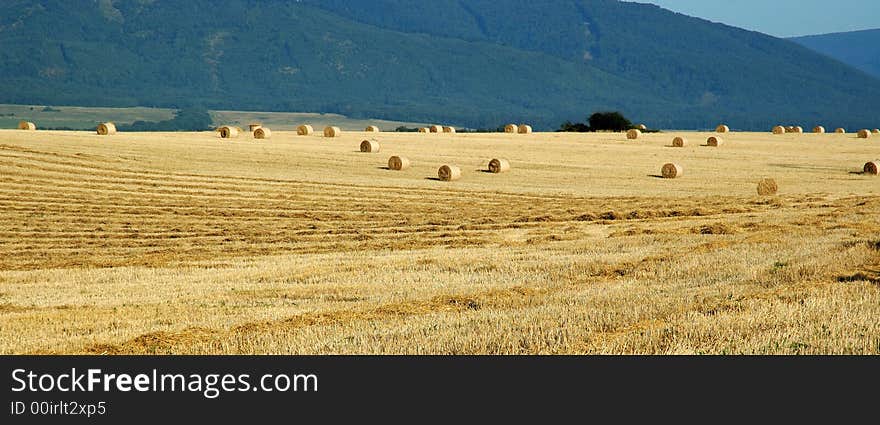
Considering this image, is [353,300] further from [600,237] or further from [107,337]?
[600,237]

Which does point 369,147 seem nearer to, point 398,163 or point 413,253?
point 398,163

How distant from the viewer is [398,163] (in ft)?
158

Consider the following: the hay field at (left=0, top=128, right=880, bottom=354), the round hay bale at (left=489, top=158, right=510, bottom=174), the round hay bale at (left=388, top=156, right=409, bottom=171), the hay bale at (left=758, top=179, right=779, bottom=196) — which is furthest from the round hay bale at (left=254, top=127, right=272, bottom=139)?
the hay bale at (left=758, top=179, right=779, bottom=196)

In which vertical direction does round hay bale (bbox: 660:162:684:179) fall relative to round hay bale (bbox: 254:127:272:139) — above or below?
below

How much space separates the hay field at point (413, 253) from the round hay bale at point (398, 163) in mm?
798

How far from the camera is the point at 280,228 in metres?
30.0

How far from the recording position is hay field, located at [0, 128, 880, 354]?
12250 mm

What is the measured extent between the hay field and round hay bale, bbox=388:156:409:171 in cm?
80

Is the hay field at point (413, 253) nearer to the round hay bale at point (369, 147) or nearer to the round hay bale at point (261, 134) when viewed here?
the round hay bale at point (369, 147)

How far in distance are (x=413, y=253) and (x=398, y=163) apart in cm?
2482

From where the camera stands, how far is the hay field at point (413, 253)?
1225 cm

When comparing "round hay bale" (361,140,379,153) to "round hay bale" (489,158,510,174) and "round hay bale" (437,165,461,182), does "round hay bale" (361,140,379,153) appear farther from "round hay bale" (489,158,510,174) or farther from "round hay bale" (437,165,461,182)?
"round hay bale" (437,165,461,182)

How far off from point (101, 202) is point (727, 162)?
1303 inches

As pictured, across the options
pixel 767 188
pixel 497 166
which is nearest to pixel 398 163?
pixel 497 166
